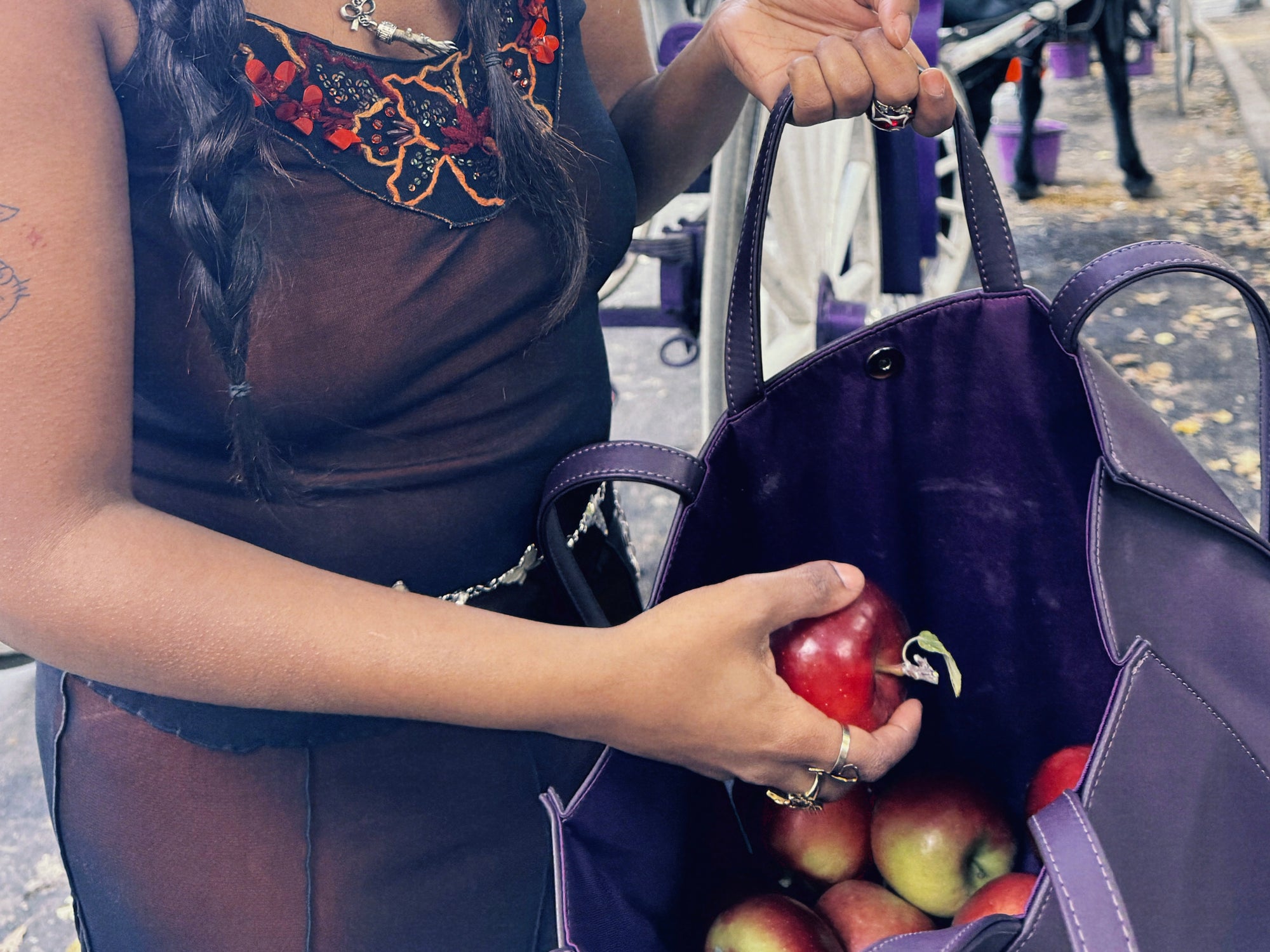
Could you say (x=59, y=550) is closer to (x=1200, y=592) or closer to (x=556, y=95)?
(x=556, y=95)

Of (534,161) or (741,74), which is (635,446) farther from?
(741,74)

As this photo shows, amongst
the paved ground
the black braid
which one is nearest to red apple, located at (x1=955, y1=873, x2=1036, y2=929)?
the black braid

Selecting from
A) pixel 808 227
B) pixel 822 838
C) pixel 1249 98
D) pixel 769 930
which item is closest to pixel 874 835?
pixel 822 838

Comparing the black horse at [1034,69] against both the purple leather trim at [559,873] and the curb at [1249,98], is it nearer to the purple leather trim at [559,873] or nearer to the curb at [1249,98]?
the curb at [1249,98]

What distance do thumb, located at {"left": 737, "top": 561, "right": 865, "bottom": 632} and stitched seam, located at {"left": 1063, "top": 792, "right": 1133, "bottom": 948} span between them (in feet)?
0.74

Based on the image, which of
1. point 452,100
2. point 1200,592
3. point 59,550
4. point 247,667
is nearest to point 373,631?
point 247,667

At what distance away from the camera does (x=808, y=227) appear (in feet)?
6.86

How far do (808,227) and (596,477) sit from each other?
58.0 inches

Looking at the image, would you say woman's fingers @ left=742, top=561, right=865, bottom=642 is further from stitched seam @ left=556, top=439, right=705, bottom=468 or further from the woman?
stitched seam @ left=556, top=439, right=705, bottom=468

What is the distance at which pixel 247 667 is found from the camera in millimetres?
601

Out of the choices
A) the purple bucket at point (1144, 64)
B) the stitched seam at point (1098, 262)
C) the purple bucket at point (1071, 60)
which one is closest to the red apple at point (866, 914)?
the stitched seam at point (1098, 262)

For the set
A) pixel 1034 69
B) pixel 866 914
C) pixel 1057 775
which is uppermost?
pixel 1057 775

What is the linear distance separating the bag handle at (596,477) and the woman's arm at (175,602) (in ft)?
0.45

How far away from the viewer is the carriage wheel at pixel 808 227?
6.73 feet
